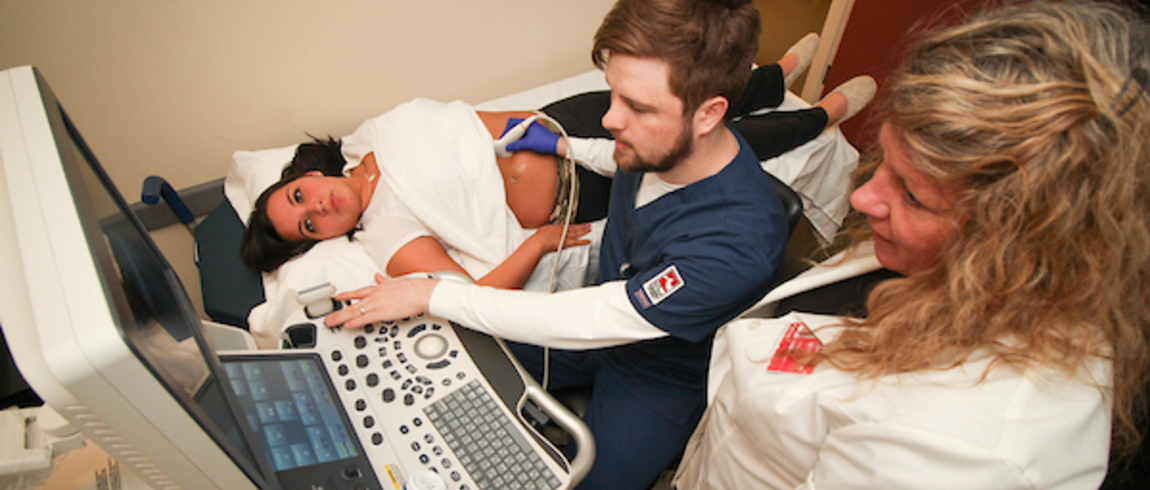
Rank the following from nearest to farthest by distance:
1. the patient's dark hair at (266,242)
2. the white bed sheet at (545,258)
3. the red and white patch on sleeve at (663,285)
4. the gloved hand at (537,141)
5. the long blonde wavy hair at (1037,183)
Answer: the long blonde wavy hair at (1037,183)
the red and white patch on sleeve at (663,285)
the white bed sheet at (545,258)
the patient's dark hair at (266,242)
the gloved hand at (537,141)

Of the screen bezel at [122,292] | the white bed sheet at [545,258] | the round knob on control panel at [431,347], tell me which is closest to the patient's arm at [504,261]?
the white bed sheet at [545,258]

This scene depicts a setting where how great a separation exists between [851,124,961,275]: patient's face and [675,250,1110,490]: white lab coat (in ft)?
0.51

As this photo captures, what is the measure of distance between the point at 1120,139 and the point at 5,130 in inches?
44.3

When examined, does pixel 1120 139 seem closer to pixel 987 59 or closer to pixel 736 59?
pixel 987 59

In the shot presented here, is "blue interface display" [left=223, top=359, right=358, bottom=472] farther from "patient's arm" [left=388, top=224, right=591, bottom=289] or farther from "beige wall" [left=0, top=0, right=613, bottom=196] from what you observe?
"beige wall" [left=0, top=0, right=613, bottom=196]

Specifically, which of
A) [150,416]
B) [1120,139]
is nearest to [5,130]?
[150,416]

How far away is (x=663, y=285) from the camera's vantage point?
0.98 metres

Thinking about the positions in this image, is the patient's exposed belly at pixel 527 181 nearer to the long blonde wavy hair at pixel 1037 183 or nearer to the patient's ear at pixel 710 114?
the patient's ear at pixel 710 114

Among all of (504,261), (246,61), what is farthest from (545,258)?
(246,61)

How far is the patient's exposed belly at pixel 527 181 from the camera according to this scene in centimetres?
165

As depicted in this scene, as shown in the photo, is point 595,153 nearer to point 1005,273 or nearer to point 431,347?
point 431,347

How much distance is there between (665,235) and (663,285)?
0.53 ft

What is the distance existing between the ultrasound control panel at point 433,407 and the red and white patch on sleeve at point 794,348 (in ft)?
1.10

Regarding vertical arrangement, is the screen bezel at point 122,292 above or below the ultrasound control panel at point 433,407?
above
